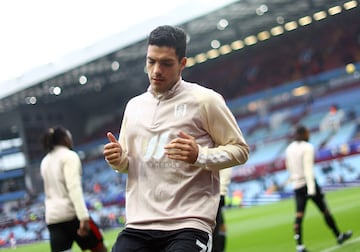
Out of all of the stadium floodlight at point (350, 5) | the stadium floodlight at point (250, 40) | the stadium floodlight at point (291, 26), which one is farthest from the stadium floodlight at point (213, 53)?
the stadium floodlight at point (350, 5)

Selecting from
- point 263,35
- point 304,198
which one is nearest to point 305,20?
point 263,35

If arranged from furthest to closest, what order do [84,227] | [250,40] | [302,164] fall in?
[250,40] < [302,164] < [84,227]

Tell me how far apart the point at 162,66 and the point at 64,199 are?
10.5 ft

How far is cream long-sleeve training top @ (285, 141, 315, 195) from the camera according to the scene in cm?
839

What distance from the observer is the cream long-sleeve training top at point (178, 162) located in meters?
3.23

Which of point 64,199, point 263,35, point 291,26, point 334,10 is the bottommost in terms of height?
point 64,199

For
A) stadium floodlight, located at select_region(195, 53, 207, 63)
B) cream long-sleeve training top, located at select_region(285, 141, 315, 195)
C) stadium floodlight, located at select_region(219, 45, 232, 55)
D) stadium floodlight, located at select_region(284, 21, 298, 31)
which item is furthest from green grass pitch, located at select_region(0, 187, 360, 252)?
stadium floodlight, located at select_region(195, 53, 207, 63)

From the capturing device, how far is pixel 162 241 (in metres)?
3.20

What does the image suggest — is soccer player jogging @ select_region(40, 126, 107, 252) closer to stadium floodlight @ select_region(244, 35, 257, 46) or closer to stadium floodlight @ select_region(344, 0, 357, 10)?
stadium floodlight @ select_region(344, 0, 357, 10)

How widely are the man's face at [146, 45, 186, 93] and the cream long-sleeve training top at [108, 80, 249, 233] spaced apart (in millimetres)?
86

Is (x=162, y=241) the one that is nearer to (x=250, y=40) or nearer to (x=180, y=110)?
(x=180, y=110)

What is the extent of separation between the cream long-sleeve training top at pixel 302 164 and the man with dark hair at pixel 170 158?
521 cm

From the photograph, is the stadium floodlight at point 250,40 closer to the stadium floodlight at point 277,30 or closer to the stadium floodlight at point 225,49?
the stadium floodlight at point 277,30

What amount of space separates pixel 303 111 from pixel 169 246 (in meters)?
36.2
